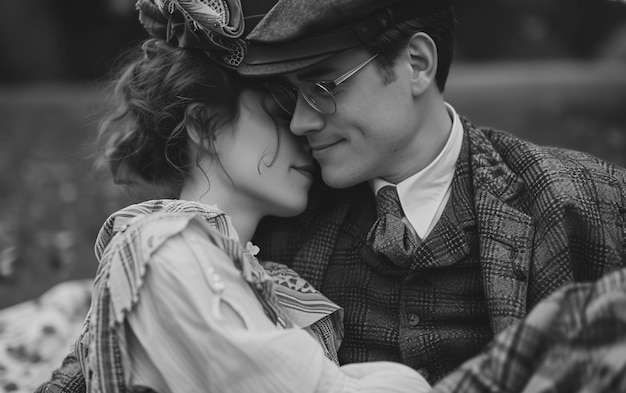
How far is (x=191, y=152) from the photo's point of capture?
2.95 m

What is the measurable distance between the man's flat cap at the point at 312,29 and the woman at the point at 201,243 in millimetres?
109

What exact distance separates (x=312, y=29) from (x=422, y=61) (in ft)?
1.53

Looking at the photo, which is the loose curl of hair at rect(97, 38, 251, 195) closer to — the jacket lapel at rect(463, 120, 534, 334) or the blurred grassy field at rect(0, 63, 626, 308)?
the blurred grassy field at rect(0, 63, 626, 308)

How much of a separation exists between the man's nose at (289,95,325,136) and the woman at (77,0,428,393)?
0.41 feet

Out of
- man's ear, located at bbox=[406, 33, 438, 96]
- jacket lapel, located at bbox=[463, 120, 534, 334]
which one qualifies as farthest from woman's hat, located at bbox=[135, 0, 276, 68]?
jacket lapel, located at bbox=[463, 120, 534, 334]

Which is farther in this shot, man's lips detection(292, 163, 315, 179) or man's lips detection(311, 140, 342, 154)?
man's lips detection(292, 163, 315, 179)

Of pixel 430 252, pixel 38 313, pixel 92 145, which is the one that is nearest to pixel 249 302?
pixel 430 252

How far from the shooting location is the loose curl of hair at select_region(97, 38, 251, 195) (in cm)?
285

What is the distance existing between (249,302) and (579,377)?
33.7 inches

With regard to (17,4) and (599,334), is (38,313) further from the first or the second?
(17,4)

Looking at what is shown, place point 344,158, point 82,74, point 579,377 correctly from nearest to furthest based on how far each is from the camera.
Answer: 1. point 579,377
2. point 344,158
3. point 82,74

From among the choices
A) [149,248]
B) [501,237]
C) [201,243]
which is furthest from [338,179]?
[149,248]

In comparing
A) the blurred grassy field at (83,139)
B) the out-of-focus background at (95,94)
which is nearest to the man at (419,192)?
the out-of-focus background at (95,94)

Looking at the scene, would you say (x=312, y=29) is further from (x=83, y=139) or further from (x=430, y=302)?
(x=83, y=139)
